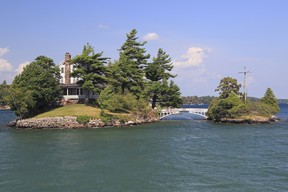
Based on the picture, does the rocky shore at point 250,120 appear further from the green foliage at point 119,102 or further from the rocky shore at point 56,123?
the rocky shore at point 56,123

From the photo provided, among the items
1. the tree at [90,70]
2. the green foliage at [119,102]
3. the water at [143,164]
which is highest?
the tree at [90,70]

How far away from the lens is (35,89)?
58062 millimetres

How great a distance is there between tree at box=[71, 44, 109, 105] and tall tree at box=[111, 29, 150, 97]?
8.65ft

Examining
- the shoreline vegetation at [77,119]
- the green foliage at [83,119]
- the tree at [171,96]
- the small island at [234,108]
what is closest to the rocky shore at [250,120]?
the small island at [234,108]

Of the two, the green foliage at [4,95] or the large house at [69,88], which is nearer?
the green foliage at [4,95]

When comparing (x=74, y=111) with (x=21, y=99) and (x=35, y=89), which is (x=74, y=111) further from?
(x=21, y=99)

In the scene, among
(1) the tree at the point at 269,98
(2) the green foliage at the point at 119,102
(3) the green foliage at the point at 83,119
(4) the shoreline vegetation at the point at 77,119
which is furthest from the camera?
(1) the tree at the point at 269,98

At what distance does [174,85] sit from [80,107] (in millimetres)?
23040

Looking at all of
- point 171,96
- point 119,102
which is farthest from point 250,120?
point 119,102

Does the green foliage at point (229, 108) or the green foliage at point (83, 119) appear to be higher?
the green foliage at point (229, 108)

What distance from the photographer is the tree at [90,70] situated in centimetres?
6319

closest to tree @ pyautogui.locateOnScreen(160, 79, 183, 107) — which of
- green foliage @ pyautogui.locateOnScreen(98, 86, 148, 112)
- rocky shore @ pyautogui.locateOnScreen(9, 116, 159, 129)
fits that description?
green foliage @ pyautogui.locateOnScreen(98, 86, 148, 112)

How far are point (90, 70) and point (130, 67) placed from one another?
873 centimetres

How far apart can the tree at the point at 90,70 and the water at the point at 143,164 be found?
23.9m
